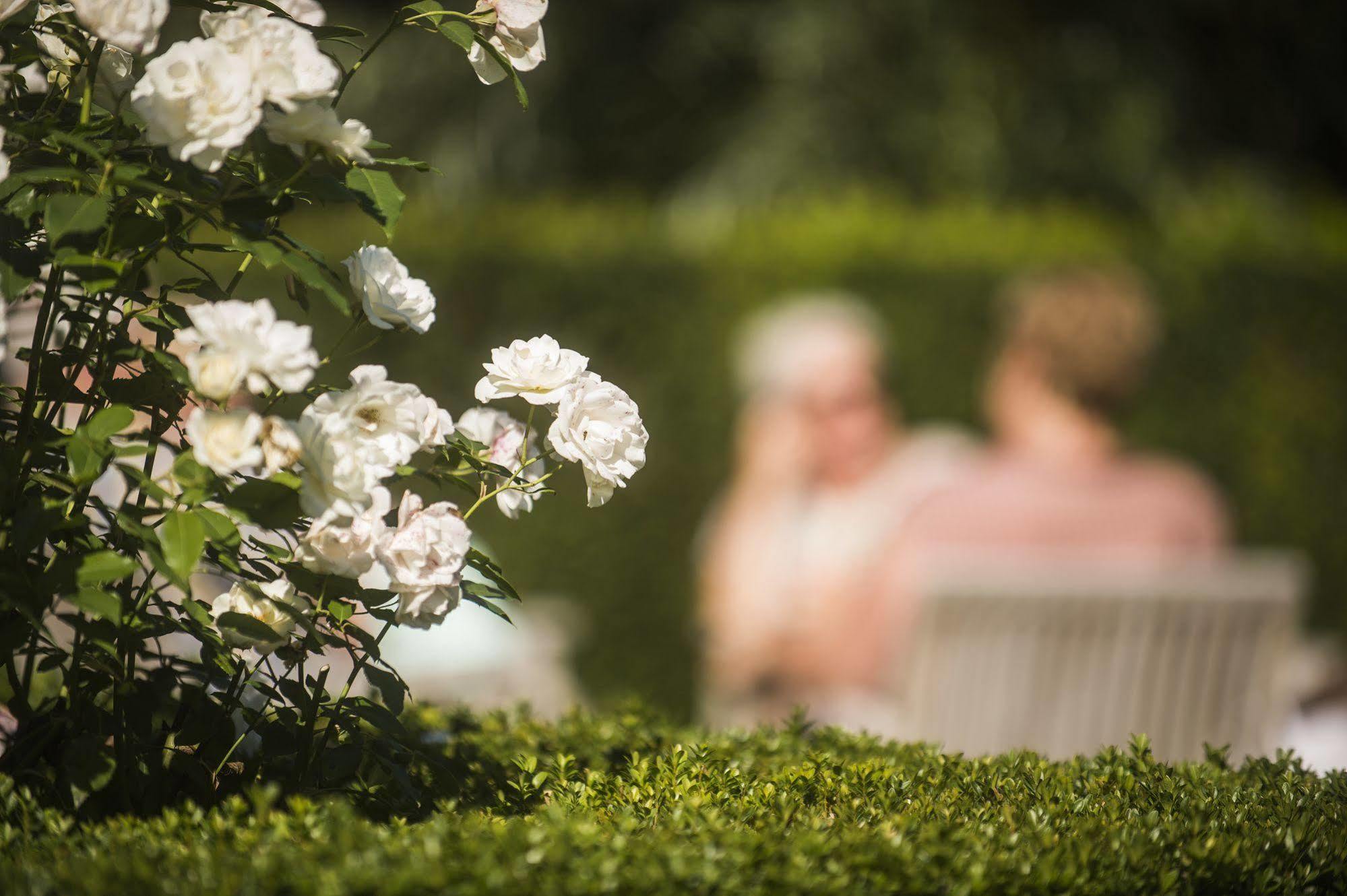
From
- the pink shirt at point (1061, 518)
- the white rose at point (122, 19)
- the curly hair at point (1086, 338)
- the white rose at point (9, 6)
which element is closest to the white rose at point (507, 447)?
the white rose at point (122, 19)

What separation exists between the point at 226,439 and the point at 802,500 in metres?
4.79

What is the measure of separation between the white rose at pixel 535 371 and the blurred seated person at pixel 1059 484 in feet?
9.34

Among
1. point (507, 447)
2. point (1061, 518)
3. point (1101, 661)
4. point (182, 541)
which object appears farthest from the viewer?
point (1061, 518)

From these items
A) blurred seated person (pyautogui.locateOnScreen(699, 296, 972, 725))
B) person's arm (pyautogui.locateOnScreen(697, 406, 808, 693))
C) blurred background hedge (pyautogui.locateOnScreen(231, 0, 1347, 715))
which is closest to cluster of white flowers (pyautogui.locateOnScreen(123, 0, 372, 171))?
blurred seated person (pyautogui.locateOnScreen(699, 296, 972, 725))

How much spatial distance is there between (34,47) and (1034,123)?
8.85m

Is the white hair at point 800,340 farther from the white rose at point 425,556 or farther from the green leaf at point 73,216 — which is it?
the green leaf at point 73,216

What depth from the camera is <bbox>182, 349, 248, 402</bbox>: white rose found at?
1315mm

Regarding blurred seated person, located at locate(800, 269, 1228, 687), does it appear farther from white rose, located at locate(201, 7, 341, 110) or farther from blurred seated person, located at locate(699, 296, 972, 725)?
white rose, located at locate(201, 7, 341, 110)

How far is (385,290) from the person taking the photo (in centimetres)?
152

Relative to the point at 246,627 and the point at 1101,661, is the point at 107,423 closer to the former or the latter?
the point at 246,627

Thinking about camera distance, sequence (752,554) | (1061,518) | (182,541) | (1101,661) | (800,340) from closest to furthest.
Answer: (182,541) < (1101,661) < (1061,518) < (752,554) < (800,340)

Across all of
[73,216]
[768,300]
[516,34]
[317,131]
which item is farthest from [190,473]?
[768,300]

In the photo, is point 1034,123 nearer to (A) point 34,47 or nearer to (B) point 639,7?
(B) point 639,7

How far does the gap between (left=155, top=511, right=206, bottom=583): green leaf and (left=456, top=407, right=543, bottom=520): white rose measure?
1.26ft
